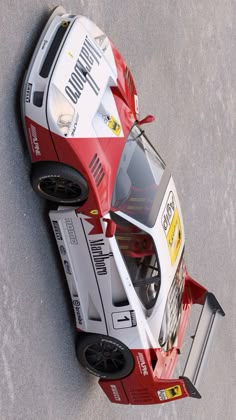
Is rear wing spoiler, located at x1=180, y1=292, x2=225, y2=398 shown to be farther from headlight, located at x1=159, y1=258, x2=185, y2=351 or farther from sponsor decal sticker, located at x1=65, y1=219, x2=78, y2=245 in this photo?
sponsor decal sticker, located at x1=65, y1=219, x2=78, y2=245

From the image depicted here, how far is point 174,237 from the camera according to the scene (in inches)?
222

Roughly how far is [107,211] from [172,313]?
118cm

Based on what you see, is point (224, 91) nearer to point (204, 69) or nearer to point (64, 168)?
point (204, 69)

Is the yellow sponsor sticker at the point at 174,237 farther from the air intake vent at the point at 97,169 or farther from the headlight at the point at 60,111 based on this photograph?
the headlight at the point at 60,111

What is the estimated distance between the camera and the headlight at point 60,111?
4.77 metres

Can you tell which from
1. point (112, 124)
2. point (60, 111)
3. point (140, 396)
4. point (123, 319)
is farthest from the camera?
point (140, 396)

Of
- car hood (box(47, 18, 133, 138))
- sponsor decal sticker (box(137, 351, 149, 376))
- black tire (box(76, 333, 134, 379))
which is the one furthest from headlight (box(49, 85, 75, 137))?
sponsor decal sticker (box(137, 351, 149, 376))

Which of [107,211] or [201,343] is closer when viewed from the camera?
[107,211]

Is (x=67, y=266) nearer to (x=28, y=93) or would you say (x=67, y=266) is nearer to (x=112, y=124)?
(x=112, y=124)

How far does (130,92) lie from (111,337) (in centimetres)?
196

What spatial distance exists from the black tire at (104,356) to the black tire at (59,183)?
1.17 m

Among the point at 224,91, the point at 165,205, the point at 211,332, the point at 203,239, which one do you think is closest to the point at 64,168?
the point at 165,205

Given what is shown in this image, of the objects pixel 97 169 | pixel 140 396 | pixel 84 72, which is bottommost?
pixel 140 396

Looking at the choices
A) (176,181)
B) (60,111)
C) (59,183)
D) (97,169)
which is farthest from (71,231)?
(176,181)
